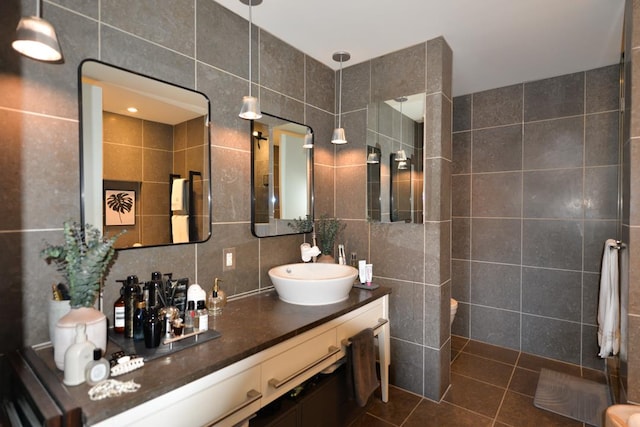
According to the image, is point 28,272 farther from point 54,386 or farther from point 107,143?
point 107,143

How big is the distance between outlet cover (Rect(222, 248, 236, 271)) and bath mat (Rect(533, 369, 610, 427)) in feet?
7.54

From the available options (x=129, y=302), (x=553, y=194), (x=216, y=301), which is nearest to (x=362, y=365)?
(x=216, y=301)

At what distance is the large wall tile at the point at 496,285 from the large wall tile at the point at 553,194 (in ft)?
1.89

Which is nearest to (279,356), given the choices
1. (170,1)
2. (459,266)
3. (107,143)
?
(107,143)

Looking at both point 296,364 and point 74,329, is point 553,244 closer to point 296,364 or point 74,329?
point 296,364

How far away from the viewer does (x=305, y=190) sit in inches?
98.3

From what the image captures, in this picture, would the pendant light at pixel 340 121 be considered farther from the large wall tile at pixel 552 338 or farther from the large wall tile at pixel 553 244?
the large wall tile at pixel 552 338

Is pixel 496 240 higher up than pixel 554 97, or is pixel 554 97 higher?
pixel 554 97

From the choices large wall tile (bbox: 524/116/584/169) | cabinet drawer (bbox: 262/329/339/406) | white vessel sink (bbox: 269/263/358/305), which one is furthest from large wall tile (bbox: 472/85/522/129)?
cabinet drawer (bbox: 262/329/339/406)

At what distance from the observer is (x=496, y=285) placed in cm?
320

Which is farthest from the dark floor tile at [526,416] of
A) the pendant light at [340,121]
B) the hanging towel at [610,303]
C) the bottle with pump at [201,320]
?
the pendant light at [340,121]

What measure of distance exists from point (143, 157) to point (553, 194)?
127 inches

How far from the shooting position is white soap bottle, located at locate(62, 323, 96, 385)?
989mm

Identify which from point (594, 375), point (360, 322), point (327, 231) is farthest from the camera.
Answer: point (594, 375)
